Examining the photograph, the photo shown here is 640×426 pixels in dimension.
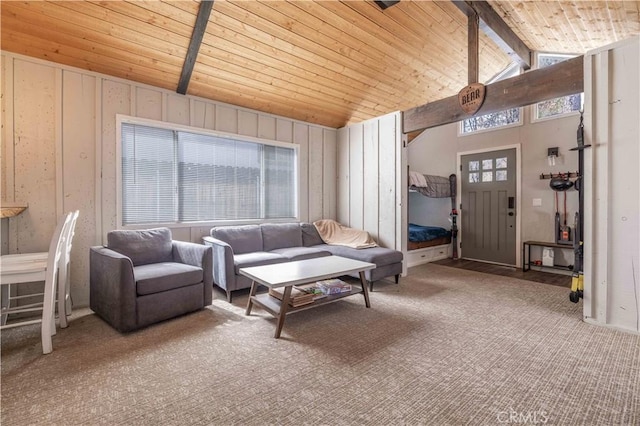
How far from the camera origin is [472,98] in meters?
3.58

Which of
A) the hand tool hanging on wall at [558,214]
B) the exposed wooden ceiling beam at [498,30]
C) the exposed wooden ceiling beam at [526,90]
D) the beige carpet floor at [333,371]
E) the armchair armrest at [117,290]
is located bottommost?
the beige carpet floor at [333,371]

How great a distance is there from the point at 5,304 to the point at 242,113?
3.40 metres

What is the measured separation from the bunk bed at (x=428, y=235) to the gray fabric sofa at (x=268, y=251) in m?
1.40

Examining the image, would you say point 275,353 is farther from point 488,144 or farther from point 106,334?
point 488,144

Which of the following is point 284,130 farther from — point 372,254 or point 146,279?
point 146,279

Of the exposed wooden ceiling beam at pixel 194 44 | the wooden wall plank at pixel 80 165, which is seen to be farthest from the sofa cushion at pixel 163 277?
the exposed wooden ceiling beam at pixel 194 44

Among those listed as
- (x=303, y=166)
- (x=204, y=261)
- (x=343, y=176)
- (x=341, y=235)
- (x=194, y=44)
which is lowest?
(x=204, y=261)

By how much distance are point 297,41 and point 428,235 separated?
391cm

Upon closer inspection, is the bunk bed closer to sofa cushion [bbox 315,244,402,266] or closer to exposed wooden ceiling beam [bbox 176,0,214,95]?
sofa cushion [bbox 315,244,402,266]

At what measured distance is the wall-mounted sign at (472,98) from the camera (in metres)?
3.49

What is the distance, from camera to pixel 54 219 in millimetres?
3037

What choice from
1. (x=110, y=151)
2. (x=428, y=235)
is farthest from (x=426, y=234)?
(x=110, y=151)

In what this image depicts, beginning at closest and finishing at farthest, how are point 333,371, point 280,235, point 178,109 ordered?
point 333,371, point 178,109, point 280,235

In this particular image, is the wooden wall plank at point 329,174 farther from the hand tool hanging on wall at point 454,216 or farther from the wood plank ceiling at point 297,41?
the hand tool hanging on wall at point 454,216
